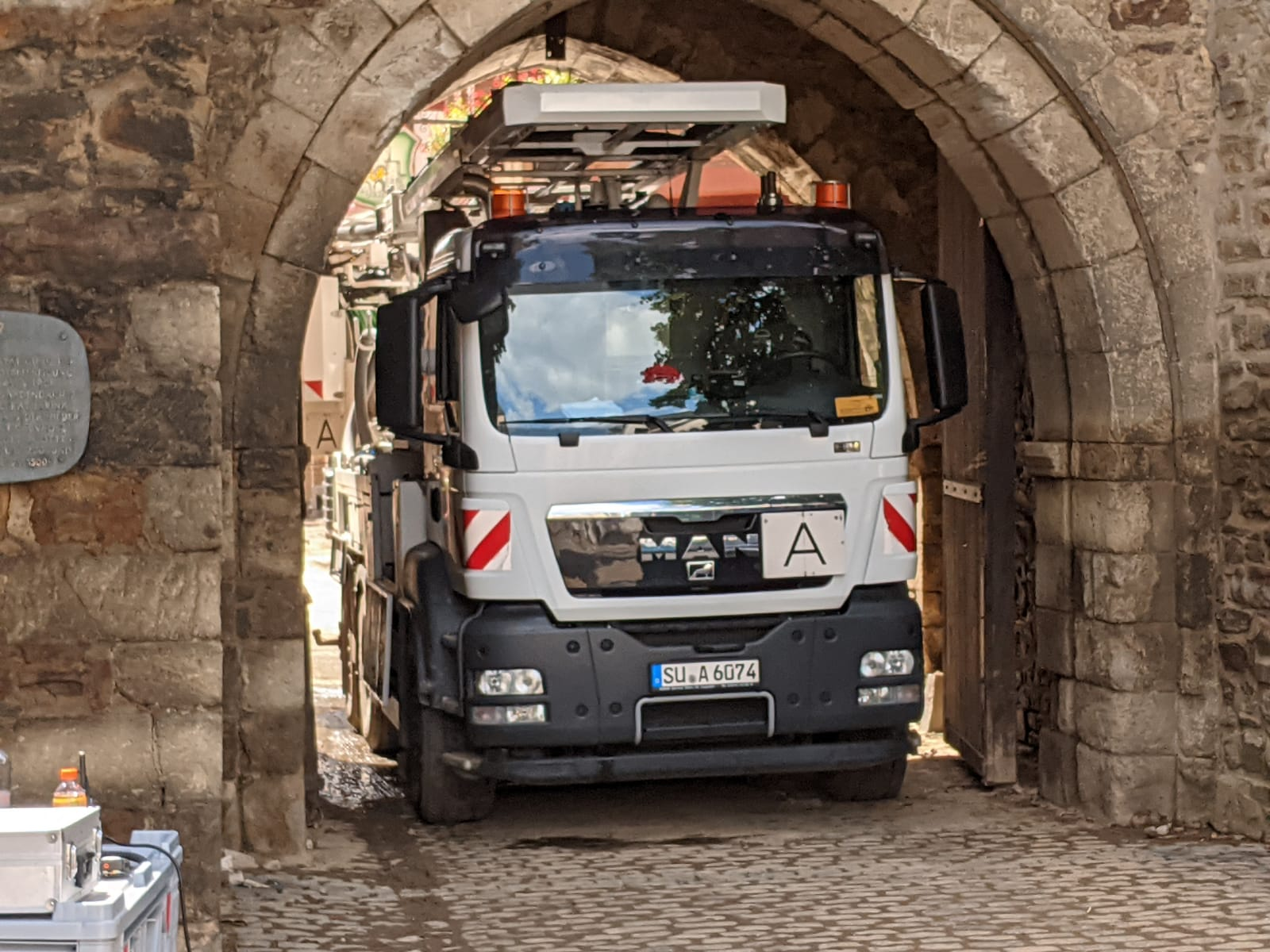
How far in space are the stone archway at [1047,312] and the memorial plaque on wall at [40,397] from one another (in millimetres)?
1796

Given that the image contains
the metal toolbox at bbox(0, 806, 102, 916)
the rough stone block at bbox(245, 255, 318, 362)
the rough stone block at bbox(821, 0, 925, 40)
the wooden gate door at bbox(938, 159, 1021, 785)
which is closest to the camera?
the metal toolbox at bbox(0, 806, 102, 916)

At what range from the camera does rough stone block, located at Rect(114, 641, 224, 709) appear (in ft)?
16.5

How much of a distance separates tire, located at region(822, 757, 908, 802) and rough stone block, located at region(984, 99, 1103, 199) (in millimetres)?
2368

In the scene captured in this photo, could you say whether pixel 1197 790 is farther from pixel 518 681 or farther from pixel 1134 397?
pixel 518 681

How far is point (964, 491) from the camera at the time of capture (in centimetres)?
855

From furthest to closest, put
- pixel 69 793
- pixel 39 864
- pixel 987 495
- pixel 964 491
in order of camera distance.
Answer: pixel 964 491 → pixel 987 495 → pixel 69 793 → pixel 39 864

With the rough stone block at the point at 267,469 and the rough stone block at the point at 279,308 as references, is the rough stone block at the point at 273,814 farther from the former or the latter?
the rough stone block at the point at 279,308

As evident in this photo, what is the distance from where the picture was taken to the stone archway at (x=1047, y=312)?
6.87 m

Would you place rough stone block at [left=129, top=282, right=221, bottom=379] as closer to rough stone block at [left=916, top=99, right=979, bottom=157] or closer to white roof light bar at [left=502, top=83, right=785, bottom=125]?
white roof light bar at [left=502, top=83, right=785, bottom=125]

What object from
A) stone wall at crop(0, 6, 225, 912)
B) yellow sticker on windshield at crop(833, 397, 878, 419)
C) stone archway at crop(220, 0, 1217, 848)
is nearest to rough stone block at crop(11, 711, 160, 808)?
stone wall at crop(0, 6, 225, 912)

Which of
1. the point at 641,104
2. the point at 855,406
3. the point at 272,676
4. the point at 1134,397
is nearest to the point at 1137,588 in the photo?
the point at 1134,397

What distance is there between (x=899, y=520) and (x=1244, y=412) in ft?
4.41

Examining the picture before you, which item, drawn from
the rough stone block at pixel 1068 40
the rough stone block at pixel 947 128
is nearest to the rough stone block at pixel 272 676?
the rough stone block at pixel 947 128

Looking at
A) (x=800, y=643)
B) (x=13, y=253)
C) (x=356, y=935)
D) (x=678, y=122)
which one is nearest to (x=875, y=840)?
(x=800, y=643)
